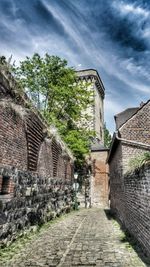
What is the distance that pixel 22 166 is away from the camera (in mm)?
7391

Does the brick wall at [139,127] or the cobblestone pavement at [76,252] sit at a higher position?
the brick wall at [139,127]

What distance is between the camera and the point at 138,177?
6113mm

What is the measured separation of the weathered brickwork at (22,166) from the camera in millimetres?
6070

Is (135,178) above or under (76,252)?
above

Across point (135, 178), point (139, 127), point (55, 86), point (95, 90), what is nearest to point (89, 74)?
point (95, 90)

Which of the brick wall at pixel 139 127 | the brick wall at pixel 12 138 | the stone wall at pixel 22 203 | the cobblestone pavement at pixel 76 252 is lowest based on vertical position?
the cobblestone pavement at pixel 76 252

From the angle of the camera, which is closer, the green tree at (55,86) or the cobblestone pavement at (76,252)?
the cobblestone pavement at (76,252)

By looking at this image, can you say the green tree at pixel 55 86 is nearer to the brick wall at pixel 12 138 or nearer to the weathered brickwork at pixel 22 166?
the weathered brickwork at pixel 22 166

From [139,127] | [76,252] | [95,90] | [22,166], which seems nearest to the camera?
[76,252]

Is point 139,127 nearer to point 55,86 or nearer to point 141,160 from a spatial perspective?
point 141,160

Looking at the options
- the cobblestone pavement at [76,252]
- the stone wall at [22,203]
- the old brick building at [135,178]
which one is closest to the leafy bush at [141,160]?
the old brick building at [135,178]

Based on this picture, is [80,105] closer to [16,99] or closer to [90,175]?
[90,175]

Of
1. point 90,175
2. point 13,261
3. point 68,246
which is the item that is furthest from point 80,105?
point 13,261

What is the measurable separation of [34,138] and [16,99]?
82.8 inches
